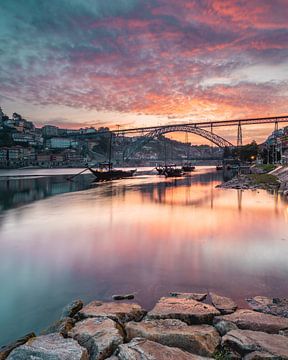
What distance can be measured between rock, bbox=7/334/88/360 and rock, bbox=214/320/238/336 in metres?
1.58

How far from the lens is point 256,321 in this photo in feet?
11.9

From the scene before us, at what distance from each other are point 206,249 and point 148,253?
1.49 metres

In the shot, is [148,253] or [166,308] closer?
[166,308]

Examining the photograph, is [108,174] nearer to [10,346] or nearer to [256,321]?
[10,346]

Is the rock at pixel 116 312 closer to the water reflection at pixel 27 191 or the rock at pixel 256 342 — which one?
the rock at pixel 256 342

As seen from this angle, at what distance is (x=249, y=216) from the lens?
486 inches

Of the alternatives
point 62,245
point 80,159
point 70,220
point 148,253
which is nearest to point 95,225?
point 70,220

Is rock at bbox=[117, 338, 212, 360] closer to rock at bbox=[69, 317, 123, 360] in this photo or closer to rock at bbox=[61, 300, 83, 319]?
rock at bbox=[69, 317, 123, 360]

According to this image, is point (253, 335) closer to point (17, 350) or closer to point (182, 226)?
point (17, 350)

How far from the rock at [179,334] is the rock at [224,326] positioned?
78 mm

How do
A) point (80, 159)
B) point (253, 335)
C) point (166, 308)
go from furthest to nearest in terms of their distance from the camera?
point (80, 159)
point (166, 308)
point (253, 335)

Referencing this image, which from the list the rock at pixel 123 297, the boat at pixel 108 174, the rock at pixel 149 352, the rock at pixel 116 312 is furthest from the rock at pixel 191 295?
the boat at pixel 108 174

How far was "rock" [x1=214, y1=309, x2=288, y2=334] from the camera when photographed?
3496 millimetres

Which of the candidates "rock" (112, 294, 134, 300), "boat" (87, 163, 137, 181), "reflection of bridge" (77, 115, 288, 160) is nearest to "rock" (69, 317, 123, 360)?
"rock" (112, 294, 134, 300)
